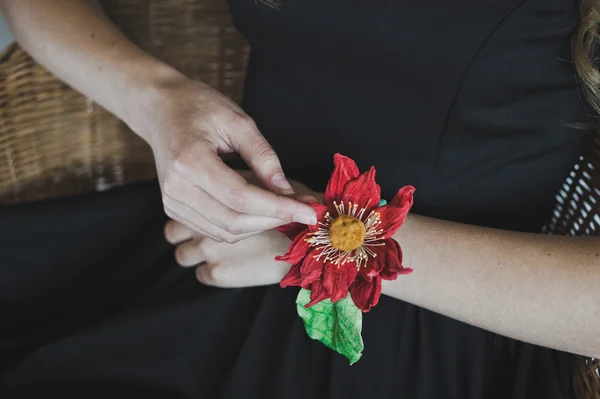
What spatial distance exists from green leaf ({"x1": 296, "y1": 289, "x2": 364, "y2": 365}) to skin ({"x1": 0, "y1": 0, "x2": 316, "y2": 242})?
0.09 metres

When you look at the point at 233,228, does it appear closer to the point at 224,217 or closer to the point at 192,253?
the point at 224,217

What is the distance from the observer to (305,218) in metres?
0.45

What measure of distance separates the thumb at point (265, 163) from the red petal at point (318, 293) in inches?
3.3

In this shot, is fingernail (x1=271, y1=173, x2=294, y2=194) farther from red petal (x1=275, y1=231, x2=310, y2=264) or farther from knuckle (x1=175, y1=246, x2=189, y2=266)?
knuckle (x1=175, y1=246, x2=189, y2=266)

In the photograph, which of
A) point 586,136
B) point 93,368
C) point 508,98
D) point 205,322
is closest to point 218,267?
point 205,322

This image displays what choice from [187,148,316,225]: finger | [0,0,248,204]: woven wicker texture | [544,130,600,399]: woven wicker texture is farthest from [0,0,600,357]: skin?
[0,0,248,204]: woven wicker texture

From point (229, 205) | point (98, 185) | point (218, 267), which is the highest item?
point (229, 205)

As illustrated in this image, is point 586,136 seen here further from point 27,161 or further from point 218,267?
point 27,161

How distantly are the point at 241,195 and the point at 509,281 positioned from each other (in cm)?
25

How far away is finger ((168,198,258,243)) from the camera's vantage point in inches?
20.3

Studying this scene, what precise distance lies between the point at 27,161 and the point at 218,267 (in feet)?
1.38

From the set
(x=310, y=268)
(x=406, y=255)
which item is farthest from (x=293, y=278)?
(x=406, y=255)

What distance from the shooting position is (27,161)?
83 cm

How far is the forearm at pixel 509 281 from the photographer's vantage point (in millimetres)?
481
